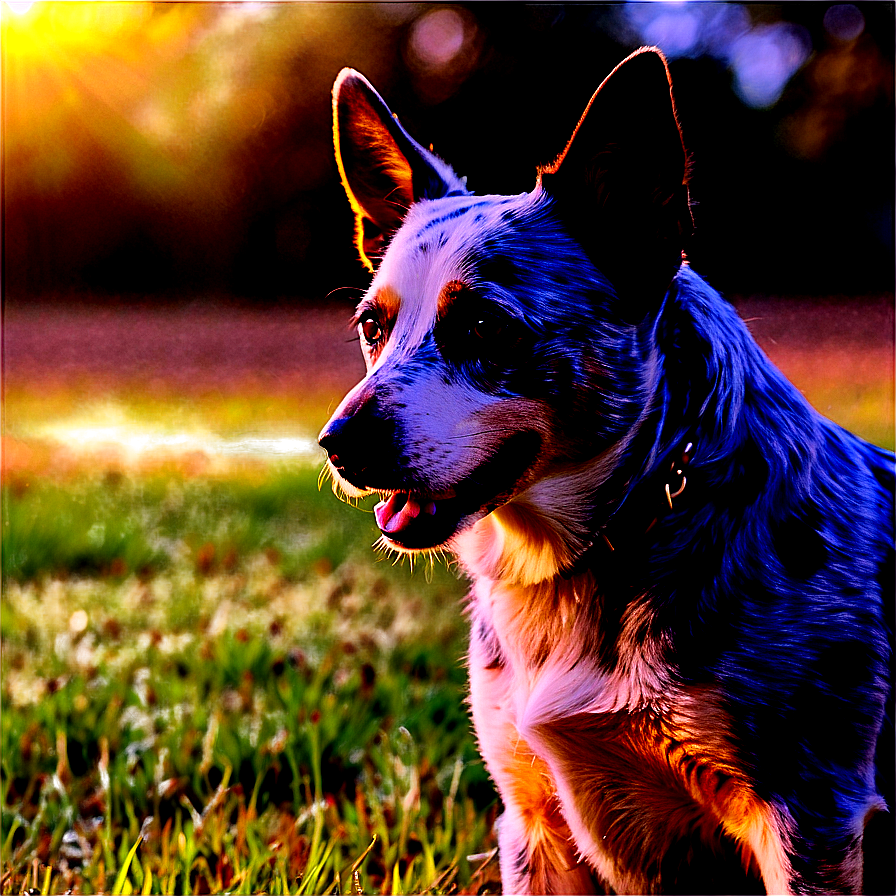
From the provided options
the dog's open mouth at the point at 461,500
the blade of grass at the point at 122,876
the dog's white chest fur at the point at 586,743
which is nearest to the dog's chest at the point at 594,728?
the dog's white chest fur at the point at 586,743

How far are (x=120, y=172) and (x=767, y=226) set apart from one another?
3618mm

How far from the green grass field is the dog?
75cm

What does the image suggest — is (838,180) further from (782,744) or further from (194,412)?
(194,412)

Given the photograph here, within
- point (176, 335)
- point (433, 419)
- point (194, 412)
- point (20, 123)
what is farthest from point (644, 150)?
point (194, 412)

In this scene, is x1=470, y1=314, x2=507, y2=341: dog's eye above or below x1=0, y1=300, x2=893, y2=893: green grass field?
above

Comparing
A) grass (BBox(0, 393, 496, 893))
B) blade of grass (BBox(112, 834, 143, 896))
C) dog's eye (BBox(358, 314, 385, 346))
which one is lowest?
grass (BBox(0, 393, 496, 893))

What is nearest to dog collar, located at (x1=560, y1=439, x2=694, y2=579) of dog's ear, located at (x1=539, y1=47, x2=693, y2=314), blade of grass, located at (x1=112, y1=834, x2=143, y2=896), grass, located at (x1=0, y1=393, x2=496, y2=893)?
dog's ear, located at (x1=539, y1=47, x2=693, y2=314)

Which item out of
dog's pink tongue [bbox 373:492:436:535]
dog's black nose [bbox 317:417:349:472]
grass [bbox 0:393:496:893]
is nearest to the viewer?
dog's black nose [bbox 317:417:349:472]

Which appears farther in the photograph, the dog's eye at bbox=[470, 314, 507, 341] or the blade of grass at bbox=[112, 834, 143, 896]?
the blade of grass at bbox=[112, 834, 143, 896]

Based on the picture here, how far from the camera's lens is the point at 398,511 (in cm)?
187

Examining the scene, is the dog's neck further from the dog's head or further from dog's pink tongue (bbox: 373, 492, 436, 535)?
dog's pink tongue (bbox: 373, 492, 436, 535)

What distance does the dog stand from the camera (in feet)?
5.74

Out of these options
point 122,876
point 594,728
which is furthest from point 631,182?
point 122,876

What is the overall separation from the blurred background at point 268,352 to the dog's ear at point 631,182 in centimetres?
14
